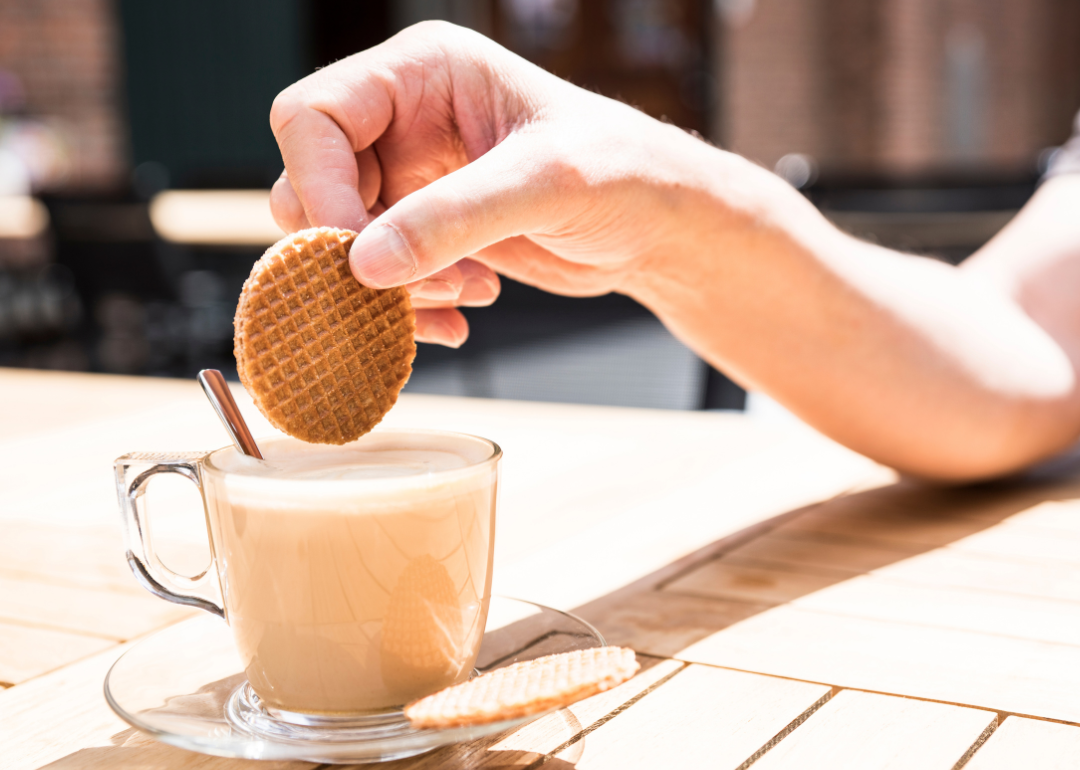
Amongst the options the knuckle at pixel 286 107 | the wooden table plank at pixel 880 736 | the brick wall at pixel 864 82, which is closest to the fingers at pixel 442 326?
the knuckle at pixel 286 107

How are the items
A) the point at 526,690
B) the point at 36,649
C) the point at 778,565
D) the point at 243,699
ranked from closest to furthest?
the point at 526,690 < the point at 243,699 < the point at 36,649 < the point at 778,565

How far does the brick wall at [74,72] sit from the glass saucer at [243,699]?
17.5ft

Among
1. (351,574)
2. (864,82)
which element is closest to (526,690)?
(351,574)

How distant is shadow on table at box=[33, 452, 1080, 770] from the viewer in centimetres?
53

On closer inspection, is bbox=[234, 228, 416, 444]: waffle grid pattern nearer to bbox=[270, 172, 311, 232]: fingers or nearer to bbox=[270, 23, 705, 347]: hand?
bbox=[270, 23, 705, 347]: hand

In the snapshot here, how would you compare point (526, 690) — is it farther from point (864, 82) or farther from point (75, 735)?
point (864, 82)

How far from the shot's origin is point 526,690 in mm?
470

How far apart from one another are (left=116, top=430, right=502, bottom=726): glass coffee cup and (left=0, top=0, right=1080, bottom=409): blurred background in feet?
4.14

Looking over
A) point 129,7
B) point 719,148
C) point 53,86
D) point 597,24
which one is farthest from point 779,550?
point 597,24

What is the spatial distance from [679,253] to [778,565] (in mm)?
261

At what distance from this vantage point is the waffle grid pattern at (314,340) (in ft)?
1.97

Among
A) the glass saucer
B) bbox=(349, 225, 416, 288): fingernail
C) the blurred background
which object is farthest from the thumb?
the blurred background

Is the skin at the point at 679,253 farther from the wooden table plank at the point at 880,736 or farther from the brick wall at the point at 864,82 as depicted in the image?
the brick wall at the point at 864,82

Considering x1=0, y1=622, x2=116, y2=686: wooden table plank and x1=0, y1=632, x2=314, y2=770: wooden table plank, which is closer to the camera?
x1=0, y1=632, x2=314, y2=770: wooden table plank
